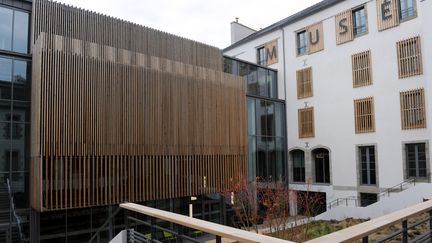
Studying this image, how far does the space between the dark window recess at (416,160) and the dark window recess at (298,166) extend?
572cm

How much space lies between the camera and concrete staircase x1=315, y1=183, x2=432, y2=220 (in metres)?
13.9

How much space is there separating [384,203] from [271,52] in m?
11.2

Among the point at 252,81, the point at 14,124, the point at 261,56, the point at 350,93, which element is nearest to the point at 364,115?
the point at 350,93

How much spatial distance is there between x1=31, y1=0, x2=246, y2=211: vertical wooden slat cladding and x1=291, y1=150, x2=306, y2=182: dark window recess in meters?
6.06

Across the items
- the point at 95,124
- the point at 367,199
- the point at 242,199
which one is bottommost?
the point at 367,199

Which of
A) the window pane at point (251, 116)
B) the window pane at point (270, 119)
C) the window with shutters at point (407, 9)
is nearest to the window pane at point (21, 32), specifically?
the window pane at point (251, 116)

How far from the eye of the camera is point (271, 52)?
2195 centimetres

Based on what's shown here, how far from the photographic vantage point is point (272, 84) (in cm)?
2098

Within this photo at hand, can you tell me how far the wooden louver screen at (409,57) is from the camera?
15555mm

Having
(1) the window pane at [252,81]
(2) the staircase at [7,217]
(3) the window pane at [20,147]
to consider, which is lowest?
(2) the staircase at [7,217]

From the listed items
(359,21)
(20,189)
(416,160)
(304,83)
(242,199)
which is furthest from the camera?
(304,83)

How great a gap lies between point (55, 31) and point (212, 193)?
851 centimetres

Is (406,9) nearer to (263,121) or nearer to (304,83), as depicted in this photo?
(304,83)

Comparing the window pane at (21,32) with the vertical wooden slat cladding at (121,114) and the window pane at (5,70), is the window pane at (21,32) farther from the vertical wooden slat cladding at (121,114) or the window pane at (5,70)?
the vertical wooden slat cladding at (121,114)
